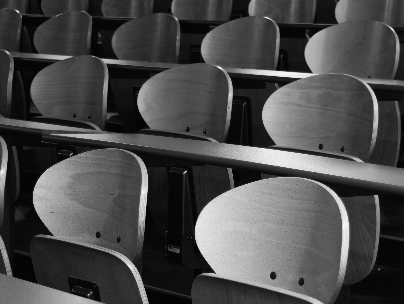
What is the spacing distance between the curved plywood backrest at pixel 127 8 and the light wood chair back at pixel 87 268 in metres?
3.13

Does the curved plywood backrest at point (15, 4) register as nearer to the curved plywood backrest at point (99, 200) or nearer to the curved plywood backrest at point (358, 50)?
the curved plywood backrest at point (358, 50)

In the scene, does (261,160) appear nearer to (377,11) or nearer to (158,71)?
(158,71)

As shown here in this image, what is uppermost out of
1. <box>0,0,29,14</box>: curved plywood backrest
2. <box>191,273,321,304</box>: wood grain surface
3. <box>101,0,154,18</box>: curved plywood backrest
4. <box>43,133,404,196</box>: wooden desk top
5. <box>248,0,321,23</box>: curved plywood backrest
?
<box>248,0,321,23</box>: curved plywood backrest

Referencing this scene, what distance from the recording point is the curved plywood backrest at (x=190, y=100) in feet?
7.44

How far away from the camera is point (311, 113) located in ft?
6.87

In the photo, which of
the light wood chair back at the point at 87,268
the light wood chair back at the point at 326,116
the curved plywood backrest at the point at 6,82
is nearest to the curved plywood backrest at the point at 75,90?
the curved plywood backrest at the point at 6,82

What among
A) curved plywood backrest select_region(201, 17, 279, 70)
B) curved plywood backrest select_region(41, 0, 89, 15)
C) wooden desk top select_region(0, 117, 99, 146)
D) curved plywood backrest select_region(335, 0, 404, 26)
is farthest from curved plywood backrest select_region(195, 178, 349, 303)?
curved plywood backrest select_region(41, 0, 89, 15)

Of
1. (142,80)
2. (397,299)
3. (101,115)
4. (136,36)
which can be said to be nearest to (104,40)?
(136,36)

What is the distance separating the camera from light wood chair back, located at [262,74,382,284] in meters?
2.01

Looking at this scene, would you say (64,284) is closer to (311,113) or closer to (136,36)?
(311,113)

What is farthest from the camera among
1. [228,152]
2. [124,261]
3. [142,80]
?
[142,80]

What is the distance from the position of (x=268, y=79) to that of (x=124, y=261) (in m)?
1.35

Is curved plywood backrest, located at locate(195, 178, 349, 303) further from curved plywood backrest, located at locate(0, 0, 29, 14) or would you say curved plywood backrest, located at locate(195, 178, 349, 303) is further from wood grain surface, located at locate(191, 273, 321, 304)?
curved plywood backrest, located at locate(0, 0, 29, 14)

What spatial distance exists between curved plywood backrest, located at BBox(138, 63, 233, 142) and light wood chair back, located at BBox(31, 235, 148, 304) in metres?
0.97
